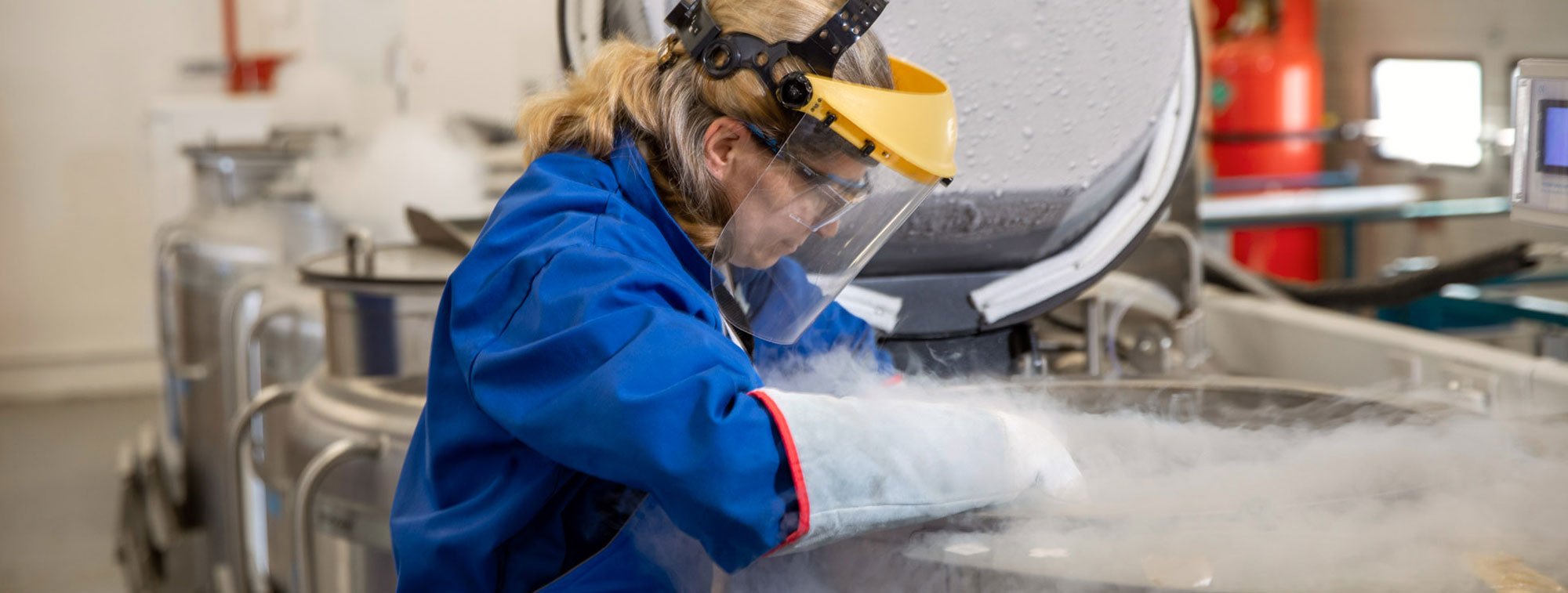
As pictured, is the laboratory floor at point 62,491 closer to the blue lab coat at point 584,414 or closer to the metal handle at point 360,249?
the metal handle at point 360,249

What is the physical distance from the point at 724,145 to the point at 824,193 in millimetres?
87

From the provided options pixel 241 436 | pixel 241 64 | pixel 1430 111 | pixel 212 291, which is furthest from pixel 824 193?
pixel 1430 111

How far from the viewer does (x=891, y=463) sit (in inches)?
28.2

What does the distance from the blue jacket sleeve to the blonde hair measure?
0.16m

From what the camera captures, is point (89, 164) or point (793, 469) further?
point (89, 164)

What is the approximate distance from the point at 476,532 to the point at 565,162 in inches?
10.4

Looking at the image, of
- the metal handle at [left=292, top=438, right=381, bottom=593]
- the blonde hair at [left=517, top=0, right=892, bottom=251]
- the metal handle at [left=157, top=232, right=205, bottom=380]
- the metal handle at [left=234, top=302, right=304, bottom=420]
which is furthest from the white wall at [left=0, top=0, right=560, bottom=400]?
the blonde hair at [left=517, top=0, right=892, bottom=251]

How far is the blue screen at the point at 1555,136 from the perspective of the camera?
84 centimetres

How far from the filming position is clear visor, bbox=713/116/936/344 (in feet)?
2.83

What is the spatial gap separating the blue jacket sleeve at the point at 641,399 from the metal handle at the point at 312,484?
0.67 metres

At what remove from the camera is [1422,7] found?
17.1 ft

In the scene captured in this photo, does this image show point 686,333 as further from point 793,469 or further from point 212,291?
point 212,291

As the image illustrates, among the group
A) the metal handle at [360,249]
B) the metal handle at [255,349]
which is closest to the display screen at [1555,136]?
the metal handle at [360,249]

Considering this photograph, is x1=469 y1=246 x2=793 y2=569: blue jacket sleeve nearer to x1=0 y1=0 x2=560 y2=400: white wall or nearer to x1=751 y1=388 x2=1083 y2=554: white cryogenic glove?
x1=751 y1=388 x2=1083 y2=554: white cryogenic glove
